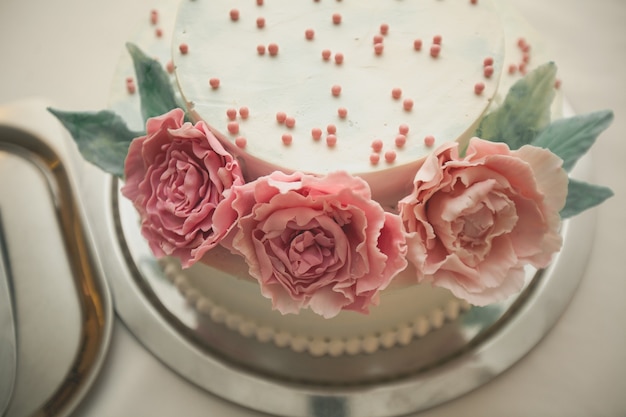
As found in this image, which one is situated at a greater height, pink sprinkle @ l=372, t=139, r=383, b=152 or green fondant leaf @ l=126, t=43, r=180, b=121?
green fondant leaf @ l=126, t=43, r=180, b=121

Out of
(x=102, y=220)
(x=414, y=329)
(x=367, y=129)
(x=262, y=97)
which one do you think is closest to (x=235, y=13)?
(x=262, y=97)

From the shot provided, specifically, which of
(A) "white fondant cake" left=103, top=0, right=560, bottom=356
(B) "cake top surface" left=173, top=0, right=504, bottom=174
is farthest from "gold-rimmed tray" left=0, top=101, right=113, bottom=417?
(B) "cake top surface" left=173, top=0, right=504, bottom=174

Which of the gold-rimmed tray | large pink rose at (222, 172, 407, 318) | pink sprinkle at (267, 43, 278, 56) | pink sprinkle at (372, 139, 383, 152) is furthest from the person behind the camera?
the gold-rimmed tray

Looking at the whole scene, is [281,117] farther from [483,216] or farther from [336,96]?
[483,216]

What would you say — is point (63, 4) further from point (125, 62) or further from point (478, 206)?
point (478, 206)

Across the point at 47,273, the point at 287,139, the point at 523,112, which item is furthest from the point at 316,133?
the point at 47,273

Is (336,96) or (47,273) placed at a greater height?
(336,96)

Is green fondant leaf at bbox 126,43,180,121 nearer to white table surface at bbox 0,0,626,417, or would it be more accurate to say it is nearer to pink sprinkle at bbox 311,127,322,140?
pink sprinkle at bbox 311,127,322,140

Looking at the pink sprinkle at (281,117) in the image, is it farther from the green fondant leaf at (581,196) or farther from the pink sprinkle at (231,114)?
the green fondant leaf at (581,196)
